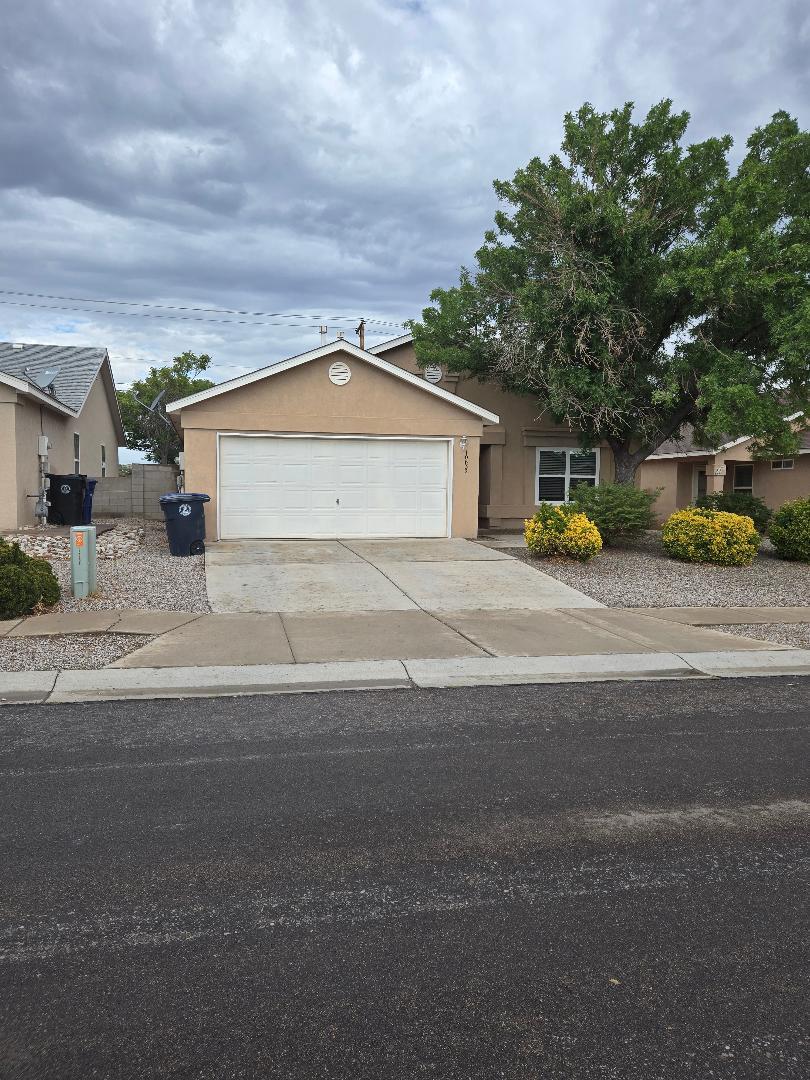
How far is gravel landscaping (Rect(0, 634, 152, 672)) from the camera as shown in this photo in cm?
771

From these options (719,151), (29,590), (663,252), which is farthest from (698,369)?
(29,590)

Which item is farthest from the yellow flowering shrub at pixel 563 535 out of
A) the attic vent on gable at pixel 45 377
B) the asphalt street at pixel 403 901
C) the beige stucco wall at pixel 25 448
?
the attic vent on gable at pixel 45 377

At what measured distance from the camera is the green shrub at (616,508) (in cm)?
1582

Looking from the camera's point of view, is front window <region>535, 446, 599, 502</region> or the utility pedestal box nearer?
the utility pedestal box

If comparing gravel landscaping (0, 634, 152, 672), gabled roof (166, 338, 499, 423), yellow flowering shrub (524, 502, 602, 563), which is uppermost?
gabled roof (166, 338, 499, 423)

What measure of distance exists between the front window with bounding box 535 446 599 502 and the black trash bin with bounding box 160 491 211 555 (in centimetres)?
1061

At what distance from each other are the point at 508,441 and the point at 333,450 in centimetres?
614

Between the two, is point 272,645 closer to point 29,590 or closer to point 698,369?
point 29,590

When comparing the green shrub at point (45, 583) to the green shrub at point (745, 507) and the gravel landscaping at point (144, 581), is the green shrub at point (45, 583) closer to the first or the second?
the gravel landscaping at point (144, 581)

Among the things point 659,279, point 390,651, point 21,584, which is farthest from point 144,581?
point 659,279

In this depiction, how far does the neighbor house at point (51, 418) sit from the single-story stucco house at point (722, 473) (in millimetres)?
15646

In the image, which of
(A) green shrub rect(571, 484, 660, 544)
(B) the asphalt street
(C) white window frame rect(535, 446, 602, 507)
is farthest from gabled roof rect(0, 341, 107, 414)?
(B) the asphalt street

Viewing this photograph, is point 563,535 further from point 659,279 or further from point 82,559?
point 82,559

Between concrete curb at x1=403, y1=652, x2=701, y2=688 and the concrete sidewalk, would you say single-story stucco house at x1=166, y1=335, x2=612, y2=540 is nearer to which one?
the concrete sidewalk
